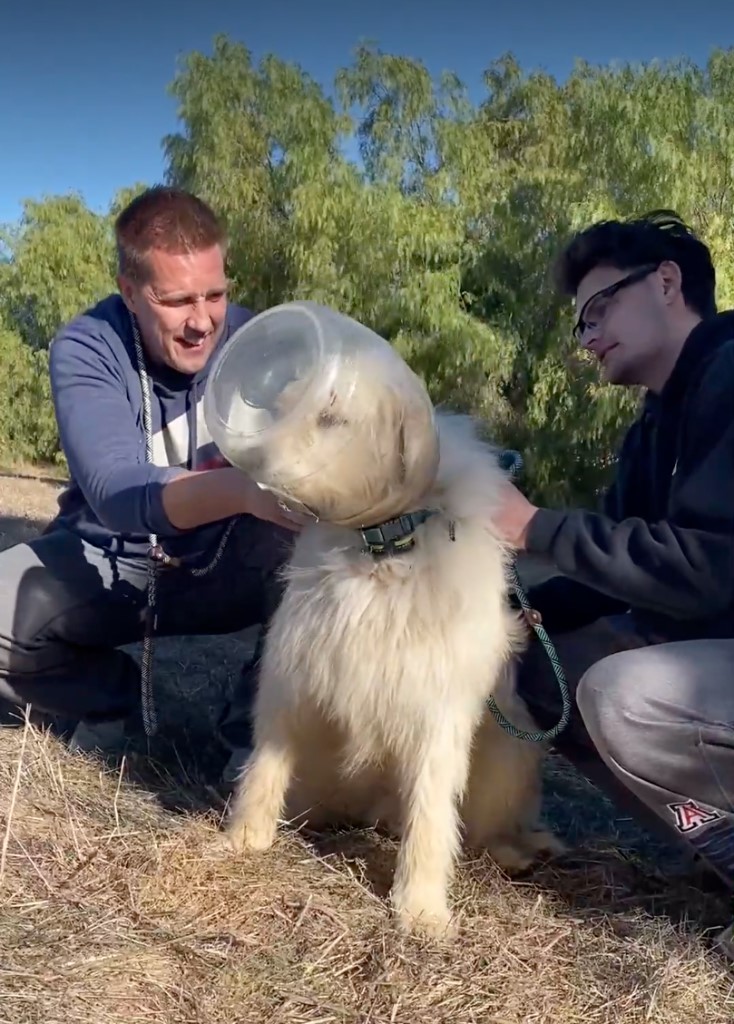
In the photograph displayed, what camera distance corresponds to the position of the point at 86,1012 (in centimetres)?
181

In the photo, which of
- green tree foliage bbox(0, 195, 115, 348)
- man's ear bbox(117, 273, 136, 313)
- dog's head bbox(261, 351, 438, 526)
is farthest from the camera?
green tree foliage bbox(0, 195, 115, 348)

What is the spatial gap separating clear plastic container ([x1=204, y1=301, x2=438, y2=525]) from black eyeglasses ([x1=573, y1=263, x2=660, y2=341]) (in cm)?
83

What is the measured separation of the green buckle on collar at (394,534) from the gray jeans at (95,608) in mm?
902

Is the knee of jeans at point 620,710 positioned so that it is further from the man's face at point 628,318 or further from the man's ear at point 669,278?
the man's ear at point 669,278

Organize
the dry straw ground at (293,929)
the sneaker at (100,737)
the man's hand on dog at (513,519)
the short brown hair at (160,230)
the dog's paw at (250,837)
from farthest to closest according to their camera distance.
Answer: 1. the sneaker at (100,737)
2. the short brown hair at (160,230)
3. the dog's paw at (250,837)
4. the man's hand on dog at (513,519)
5. the dry straw ground at (293,929)

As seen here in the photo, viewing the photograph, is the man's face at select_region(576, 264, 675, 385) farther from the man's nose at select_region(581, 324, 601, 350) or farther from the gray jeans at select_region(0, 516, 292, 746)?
the gray jeans at select_region(0, 516, 292, 746)

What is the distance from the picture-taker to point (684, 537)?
85.9 inches

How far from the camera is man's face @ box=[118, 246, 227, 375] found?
9.57ft

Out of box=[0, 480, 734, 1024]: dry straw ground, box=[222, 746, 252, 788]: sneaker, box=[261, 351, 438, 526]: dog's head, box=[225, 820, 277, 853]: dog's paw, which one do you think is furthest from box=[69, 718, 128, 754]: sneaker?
box=[261, 351, 438, 526]: dog's head

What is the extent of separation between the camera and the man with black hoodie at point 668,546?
2.20 meters

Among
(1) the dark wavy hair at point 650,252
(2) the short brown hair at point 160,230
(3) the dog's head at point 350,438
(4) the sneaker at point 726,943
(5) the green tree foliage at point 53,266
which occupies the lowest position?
(4) the sneaker at point 726,943

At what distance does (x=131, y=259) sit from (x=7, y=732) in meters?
1.68

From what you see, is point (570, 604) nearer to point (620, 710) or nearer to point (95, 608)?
point (620, 710)

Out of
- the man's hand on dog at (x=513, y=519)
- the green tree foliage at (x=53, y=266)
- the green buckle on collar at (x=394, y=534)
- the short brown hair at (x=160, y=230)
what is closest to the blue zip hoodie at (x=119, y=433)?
the short brown hair at (x=160, y=230)
